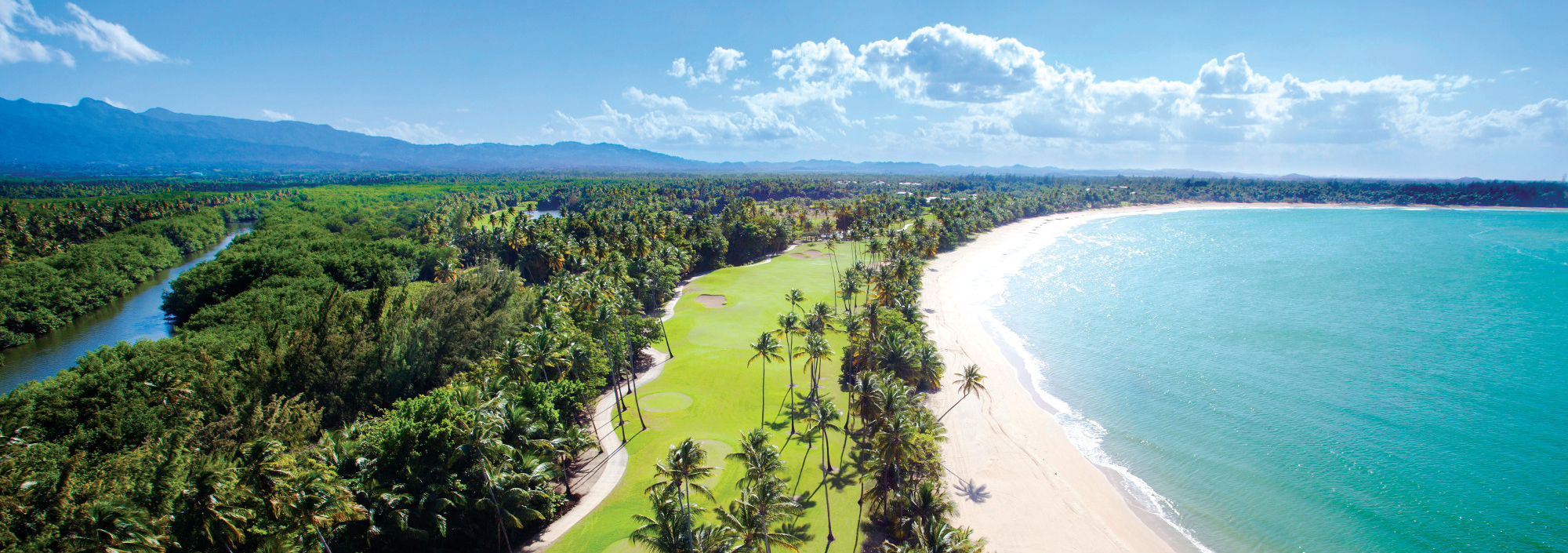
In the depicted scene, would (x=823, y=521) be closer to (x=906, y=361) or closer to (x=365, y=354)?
(x=906, y=361)

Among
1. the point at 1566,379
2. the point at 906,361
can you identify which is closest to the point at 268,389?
the point at 906,361

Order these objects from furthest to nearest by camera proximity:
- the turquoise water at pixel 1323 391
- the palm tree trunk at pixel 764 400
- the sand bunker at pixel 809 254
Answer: the sand bunker at pixel 809 254
the palm tree trunk at pixel 764 400
the turquoise water at pixel 1323 391

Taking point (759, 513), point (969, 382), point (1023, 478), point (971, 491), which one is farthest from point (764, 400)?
point (759, 513)

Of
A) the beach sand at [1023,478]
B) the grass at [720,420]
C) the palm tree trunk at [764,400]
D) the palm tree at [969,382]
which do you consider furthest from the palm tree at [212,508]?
the palm tree at [969,382]

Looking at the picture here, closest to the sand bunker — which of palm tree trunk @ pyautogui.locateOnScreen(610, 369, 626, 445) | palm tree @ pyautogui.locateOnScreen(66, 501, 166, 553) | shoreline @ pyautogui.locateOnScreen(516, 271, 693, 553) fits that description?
shoreline @ pyautogui.locateOnScreen(516, 271, 693, 553)

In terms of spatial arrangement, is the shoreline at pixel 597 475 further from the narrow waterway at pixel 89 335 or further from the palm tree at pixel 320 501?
the narrow waterway at pixel 89 335

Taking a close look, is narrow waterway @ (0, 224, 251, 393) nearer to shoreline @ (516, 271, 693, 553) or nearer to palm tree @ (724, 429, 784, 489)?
shoreline @ (516, 271, 693, 553)

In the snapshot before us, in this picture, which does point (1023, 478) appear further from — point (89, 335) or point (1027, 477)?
point (89, 335)
